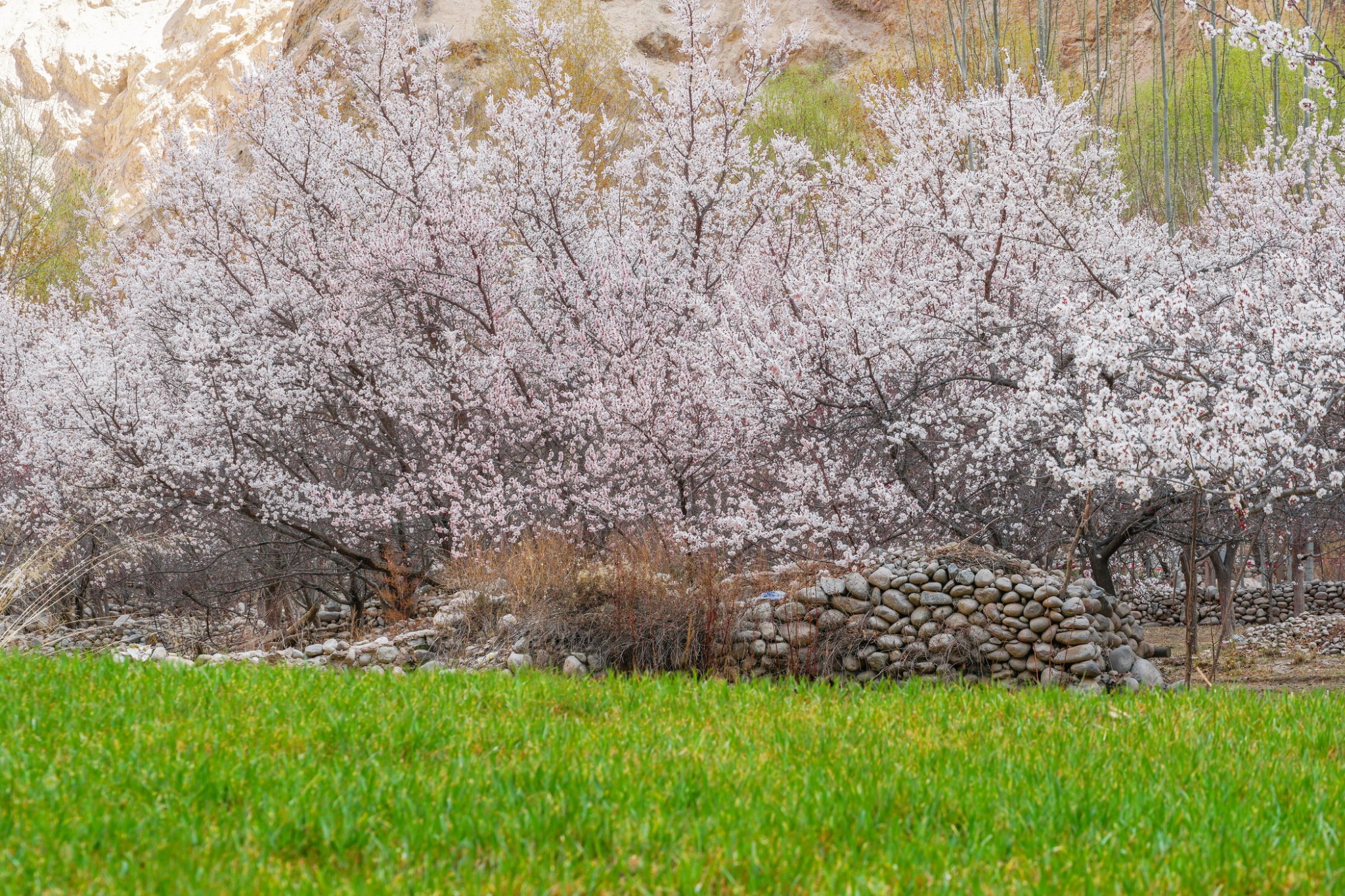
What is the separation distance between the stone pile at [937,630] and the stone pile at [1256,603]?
13.7 metres

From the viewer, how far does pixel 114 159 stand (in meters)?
48.6

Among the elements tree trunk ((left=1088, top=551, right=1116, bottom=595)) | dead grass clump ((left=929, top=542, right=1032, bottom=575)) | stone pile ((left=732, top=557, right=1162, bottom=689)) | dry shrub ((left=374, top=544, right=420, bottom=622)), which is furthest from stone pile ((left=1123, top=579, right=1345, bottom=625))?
dry shrub ((left=374, top=544, right=420, bottom=622))

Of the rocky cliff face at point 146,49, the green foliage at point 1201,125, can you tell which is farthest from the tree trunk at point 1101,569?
the rocky cliff face at point 146,49

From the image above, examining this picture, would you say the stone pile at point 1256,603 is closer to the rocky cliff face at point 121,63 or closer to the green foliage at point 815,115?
the green foliage at point 815,115

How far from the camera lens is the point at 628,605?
9.80m

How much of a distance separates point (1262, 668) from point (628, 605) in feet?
32.3

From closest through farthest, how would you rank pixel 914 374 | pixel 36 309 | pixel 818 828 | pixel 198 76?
pixel 818 828 < pixel 914 374 < pixel 36 309 < pixel 198 76

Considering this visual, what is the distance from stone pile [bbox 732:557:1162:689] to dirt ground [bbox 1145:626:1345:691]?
1348mm

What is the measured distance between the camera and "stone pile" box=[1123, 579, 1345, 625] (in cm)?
2238

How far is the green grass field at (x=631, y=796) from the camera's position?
9.37ft

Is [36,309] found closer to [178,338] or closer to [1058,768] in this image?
[178,338]

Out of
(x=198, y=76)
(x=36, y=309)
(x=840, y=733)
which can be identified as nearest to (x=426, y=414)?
(x=840, y=733)

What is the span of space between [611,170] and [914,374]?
6.60 m

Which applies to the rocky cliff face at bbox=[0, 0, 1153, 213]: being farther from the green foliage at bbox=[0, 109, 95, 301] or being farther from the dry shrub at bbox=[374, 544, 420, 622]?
the dry shrub at bbox=[374, 544, 420, 622]
